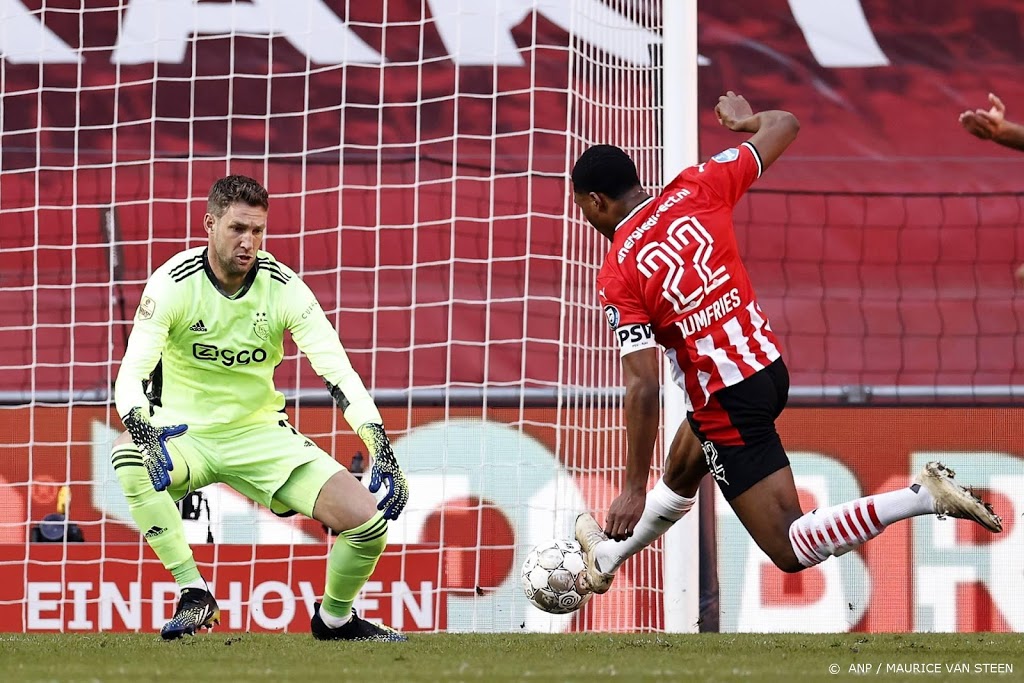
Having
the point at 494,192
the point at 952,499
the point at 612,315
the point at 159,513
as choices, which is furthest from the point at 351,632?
the point at 494,192

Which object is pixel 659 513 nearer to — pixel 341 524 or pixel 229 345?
pixel 341 524

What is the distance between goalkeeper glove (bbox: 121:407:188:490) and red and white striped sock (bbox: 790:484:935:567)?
7.37 feet

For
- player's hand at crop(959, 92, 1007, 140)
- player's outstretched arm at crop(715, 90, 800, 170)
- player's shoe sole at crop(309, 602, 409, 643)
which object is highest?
player's outstretched arm at crop(715, 90, 800, 170)

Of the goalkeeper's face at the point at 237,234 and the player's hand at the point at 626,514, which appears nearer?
the player's hand at the point at 626,514

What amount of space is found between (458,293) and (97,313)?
242cm

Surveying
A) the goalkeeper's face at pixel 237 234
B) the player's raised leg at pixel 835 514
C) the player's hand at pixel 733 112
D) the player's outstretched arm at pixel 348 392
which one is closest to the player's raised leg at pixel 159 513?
the player's outstretched arm at pixel 348 392

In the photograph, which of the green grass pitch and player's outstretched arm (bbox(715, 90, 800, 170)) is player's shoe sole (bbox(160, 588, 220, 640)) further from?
player's outstretched arm (bbox(715, 90, 800, 170))

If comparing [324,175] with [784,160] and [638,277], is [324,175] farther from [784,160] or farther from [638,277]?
[638,277]

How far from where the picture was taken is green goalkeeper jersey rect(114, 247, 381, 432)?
222 inches

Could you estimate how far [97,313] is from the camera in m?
9.80

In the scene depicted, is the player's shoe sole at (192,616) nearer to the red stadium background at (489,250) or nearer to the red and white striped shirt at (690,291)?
the red and white striped shirt at (690,291)

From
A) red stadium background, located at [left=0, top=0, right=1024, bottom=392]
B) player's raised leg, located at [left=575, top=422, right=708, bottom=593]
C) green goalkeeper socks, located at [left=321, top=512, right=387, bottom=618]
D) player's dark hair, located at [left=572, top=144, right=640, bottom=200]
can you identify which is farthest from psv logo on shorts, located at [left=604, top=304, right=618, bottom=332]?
red stadium background, located at [left=0, top=0, right=1024, bottom=392]

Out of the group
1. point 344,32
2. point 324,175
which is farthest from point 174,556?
point 344,32

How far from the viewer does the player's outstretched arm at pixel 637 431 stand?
4703 millimetres
